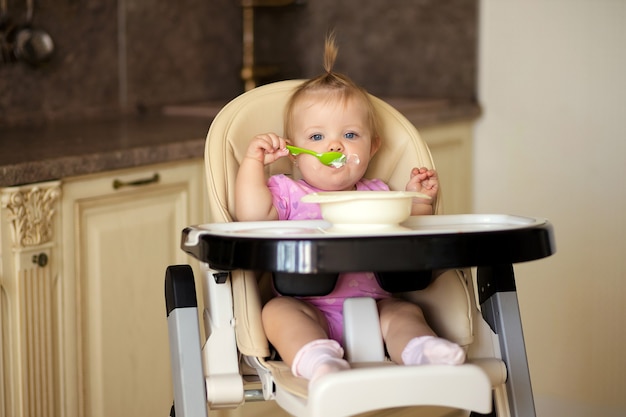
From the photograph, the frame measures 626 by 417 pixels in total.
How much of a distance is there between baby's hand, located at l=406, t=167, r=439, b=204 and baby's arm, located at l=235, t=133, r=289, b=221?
248mm

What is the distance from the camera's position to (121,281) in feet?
7.43

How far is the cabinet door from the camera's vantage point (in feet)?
7.13

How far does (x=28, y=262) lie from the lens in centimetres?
205

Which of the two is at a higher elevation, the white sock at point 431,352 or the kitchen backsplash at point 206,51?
the kitchen backsplash at point 206,51

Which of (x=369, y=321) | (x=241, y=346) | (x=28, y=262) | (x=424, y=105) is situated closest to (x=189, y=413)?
(x=241, y=346)

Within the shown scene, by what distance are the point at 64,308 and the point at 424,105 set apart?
1.35 metres

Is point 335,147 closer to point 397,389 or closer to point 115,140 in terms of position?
point 397,389

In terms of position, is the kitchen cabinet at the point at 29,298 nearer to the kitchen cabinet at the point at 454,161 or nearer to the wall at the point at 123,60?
the wall at the point at 123,60

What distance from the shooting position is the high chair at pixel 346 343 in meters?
1.38

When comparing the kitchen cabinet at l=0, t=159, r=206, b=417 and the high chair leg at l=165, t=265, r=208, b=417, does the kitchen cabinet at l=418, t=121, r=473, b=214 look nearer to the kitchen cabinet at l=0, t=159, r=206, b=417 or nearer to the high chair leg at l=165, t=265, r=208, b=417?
the kitchen cabinet at l=0, t=159, r=206, b=417

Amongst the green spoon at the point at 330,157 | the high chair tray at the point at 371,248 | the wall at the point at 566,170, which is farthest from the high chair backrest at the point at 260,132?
the wall at the point at 566,170

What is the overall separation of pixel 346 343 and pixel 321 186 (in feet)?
1.04

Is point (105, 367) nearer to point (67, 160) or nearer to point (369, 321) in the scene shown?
point (67, 160)

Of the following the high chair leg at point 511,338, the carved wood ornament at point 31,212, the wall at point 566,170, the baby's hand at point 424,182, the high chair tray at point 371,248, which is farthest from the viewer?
the wall at point 566,170
